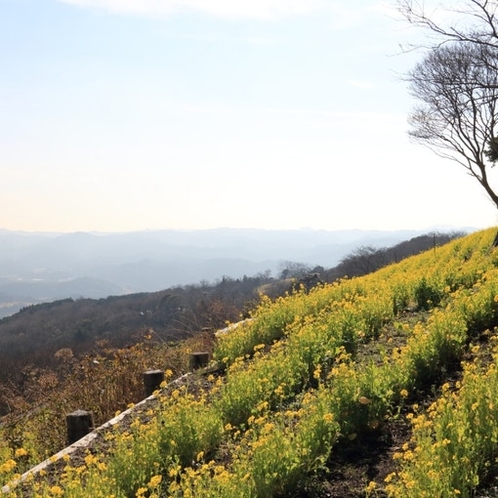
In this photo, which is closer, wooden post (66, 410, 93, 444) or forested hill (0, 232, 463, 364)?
wooden post (66, 410, 93, 444)

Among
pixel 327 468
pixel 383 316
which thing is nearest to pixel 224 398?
pixel 327 468

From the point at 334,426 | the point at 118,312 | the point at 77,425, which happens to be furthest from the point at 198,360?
the point at 118,312


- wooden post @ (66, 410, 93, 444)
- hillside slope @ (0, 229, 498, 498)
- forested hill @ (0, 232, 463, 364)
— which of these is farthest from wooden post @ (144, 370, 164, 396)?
forested hill @ (0, 232, 463, 364)

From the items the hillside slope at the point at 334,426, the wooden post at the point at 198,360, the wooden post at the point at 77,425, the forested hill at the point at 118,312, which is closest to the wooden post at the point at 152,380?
the hillside slope at the point at 334,426

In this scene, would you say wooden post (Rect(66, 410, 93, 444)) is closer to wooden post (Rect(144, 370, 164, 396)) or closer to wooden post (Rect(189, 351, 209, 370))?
wooden post (Rect(144, 370, 164, 396))

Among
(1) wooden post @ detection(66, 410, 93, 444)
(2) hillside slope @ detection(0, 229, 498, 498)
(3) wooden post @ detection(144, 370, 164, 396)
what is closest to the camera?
(2) hillside slope @ detection(0, 229, 498, 498)

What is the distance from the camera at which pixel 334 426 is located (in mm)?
4746

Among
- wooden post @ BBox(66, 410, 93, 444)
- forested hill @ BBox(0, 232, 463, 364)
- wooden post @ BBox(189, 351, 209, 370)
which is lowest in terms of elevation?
forested hill @ BBox(0, 232, 463, 364)

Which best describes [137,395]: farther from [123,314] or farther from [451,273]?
[123,314]

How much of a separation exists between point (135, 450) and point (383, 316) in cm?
492

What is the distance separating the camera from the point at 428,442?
381 cm

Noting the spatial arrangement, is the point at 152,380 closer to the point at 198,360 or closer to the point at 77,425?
the point at 198,360

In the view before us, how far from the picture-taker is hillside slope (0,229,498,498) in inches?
155

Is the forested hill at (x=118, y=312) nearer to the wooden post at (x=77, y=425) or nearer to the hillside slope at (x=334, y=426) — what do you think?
the wooden post at (x=77, y=425)
